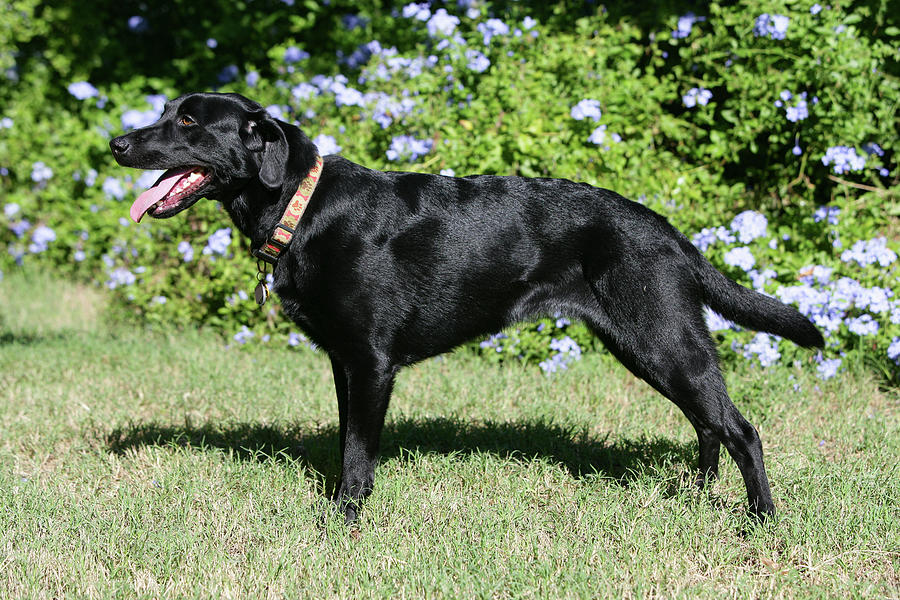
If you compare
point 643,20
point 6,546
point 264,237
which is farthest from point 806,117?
point 6,546

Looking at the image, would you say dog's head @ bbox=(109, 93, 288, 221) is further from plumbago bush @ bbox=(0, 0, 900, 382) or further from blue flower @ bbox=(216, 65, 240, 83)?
blue flower @ bbox=(216, 65, 240, 83)

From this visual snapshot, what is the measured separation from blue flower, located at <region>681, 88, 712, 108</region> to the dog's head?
3.01m

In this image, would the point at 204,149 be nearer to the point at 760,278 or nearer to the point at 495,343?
the point at 495,343

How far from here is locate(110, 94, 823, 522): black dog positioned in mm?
2961

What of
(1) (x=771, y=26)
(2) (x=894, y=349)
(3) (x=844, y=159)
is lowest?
(2) (x=894, y=349)

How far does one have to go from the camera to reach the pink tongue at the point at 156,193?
2.93m

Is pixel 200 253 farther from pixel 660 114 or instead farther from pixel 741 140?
pixel 741 140

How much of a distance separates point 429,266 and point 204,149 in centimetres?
88

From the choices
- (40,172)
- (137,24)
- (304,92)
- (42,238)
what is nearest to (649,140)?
(304,92)

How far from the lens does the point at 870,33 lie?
5.25 m

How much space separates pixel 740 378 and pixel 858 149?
1674mm

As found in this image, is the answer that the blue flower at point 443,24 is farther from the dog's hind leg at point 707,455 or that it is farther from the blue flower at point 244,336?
the dog's hind leg at point 707,455

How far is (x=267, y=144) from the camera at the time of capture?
2969mm

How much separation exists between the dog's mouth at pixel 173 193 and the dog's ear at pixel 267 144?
195 millimetres
